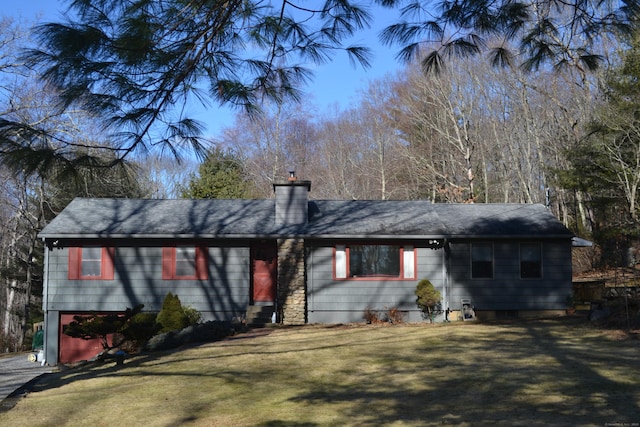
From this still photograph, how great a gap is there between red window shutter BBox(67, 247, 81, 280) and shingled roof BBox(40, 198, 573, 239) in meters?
0.71

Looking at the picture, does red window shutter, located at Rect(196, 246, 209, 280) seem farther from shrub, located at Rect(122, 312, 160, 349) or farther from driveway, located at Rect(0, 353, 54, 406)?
driveway, located at Rect(0, 353, 54, 406)

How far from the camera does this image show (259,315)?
19.3 metres

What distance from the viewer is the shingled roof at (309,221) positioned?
63.6 feet

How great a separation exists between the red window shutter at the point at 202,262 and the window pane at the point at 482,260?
7.99 metres

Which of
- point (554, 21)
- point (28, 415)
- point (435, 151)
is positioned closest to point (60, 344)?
point (28, 415)

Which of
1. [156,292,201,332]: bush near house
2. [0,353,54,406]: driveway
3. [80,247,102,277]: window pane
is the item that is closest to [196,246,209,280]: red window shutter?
[156,292,201,332]: bush near house

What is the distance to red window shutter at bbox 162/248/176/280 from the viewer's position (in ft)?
64.5

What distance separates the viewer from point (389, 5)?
7.46 metres

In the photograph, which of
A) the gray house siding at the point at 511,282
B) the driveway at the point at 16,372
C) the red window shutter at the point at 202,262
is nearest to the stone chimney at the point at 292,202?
the red window shutter at the point at 202,262

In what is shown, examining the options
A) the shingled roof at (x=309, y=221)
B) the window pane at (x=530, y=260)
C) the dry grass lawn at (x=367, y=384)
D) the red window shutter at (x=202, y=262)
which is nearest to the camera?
the dry grass lawn at (x=367, y=384)

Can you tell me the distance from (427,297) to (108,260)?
949cm

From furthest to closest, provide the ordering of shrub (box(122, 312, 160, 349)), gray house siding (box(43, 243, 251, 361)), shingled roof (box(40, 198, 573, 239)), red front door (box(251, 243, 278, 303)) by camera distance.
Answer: red front door (box(251, 243, 278, 303))
gray house siding (box(43, 243, 251, 361))
shingled roof (box(40, 198, 573, 239))
shrub (box(122, 312, 160, 349))

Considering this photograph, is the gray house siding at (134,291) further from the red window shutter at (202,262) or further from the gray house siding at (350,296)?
the gray house siding at (350,296)

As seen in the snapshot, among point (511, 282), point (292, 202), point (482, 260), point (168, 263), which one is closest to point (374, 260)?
point (292, 202)
